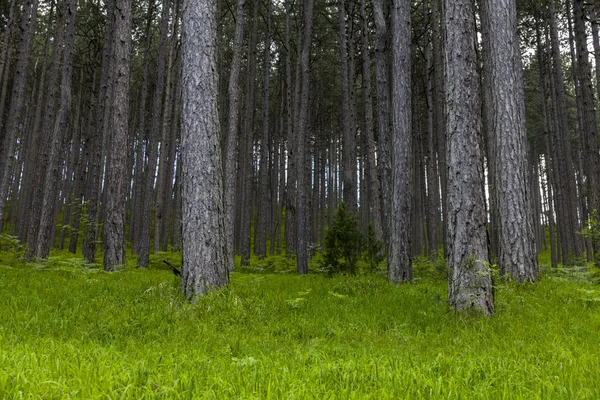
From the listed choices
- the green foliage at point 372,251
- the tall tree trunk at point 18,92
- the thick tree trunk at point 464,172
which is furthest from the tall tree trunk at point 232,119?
the tall tree trunk at point 18,92

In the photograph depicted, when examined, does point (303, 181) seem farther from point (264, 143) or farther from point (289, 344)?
point (289, 344)

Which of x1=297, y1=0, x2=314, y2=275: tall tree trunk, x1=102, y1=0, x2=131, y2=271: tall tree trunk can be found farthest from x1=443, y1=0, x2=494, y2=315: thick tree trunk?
x1=102, y1=0, x2=131, y2=271: tall tree trunk

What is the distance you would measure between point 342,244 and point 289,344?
7.14 meters

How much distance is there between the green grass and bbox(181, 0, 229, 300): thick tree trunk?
0.44 metres

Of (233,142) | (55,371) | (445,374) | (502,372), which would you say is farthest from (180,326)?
(233,142)

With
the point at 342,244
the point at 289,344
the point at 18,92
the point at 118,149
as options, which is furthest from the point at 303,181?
the point at 18,92

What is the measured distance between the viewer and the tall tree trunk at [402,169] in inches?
341

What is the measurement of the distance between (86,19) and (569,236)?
2657cm

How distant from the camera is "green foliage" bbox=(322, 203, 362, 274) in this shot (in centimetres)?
1108

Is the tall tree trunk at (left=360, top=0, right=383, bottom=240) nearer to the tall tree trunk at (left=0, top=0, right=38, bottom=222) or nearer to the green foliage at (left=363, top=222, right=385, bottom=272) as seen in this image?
the green foliage at (left=363, top=222, right=385, bottom=272)

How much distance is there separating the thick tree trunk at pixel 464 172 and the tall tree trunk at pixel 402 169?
10.1 ft

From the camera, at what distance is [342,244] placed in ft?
36.6

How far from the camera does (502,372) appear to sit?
2.86 m

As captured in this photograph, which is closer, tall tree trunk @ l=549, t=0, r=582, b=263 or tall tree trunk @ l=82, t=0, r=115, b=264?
tall tree trunk @ l=82, t=0, r=115, b=264
